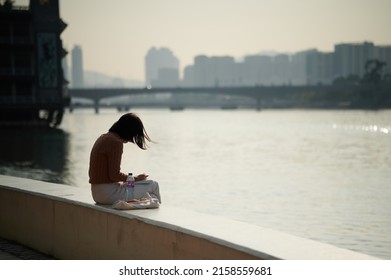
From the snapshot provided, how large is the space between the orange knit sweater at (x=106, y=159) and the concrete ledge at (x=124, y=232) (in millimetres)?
295

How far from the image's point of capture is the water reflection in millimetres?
37500

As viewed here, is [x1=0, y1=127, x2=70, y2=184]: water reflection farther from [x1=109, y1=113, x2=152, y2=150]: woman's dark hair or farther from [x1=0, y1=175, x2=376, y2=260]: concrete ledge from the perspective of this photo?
[x1=109, y1=113, x2=152, y2=150]: woman's dark hair

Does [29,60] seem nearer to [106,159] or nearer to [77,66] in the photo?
[77,66]

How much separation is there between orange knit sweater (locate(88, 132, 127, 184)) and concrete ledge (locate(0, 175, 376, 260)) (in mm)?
295

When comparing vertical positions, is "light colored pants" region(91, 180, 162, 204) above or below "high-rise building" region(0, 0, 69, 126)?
below

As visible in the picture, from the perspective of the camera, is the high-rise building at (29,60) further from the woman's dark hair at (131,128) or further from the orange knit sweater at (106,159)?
the woman's dark hair at (131,128)

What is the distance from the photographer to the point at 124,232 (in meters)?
6.45

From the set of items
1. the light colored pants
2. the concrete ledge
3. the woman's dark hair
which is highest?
the woman's dark hair

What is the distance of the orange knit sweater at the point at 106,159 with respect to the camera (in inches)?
278

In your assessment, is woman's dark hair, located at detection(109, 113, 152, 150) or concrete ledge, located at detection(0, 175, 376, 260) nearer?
concrete ledge, located at detection(0, 175, 376, 260)

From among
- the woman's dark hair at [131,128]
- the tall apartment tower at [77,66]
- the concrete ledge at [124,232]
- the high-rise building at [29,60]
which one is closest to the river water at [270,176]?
the concrete ledge at [124,232]

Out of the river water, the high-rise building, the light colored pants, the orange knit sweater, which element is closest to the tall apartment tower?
the high-rise building

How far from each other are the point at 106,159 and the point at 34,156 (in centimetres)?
4368
